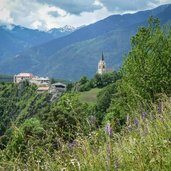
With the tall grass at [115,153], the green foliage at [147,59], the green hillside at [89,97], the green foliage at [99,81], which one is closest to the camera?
the tall grass at [115,153]

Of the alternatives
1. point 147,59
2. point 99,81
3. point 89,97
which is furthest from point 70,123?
point 99,81

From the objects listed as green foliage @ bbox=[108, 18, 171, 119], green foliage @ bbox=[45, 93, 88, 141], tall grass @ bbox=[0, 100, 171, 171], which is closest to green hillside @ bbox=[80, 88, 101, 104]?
green foliage @ bbox=[45, 93, 88, 141]

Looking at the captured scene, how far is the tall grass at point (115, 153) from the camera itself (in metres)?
4.00

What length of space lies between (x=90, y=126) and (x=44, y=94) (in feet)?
606

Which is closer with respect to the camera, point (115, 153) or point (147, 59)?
point (115, 153)

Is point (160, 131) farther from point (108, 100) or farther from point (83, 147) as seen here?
point (108, 100)

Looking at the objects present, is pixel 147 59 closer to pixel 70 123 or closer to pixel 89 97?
pixel 70 123

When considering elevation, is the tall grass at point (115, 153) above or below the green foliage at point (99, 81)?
above

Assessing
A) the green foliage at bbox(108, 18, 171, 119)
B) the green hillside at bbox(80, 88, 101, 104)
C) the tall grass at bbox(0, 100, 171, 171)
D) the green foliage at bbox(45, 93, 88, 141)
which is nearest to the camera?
the tall grass at bbox(0, 100, 171, 171)

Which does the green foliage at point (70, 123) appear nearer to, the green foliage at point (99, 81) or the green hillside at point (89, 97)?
the green hillside at point (89, 97)

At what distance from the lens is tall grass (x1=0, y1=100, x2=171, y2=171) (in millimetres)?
3998

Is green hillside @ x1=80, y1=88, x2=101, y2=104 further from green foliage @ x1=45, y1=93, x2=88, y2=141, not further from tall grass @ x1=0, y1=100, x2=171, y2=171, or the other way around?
tall grass @ x1=0, y1=100, x2=171, y2=171

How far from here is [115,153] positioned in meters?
4.69

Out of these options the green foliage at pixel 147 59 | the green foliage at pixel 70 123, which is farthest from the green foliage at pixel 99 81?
the green foliage at pixel 147 59
